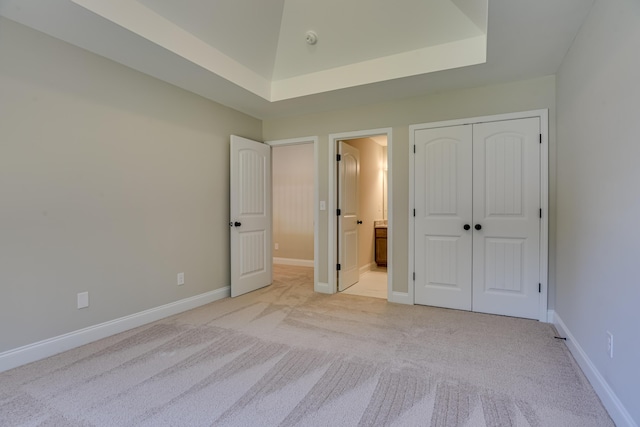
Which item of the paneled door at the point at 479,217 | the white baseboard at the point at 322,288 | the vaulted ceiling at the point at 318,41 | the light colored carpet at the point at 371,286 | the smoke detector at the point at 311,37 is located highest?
the smoke detector at the point at 311,37

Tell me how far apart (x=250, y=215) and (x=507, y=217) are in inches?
114

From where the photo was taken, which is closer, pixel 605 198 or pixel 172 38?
pixel 605 198

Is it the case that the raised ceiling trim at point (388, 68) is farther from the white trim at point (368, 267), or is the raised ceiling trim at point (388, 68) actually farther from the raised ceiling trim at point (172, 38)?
the white trim at point (368, 267)

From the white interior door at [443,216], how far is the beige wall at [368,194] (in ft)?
4.55

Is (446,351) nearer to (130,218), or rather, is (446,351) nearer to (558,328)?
(558,328)

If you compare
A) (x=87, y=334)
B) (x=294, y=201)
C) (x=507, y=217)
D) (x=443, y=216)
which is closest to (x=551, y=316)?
(x=507, y=217)

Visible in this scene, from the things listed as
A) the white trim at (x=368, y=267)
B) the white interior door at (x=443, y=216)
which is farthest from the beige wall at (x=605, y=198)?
the white trim at (x=368, y=267)

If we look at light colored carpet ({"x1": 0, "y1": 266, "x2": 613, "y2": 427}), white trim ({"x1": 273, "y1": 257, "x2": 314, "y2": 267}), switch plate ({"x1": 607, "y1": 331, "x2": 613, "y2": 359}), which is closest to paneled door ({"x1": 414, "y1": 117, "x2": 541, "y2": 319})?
light colored carpet ({"x1": 0, "y1": 266, "x2": 613, "y2": 427})

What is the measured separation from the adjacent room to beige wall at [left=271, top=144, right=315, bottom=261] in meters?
1.93

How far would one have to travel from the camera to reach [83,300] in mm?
2533

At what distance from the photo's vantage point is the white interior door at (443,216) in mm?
3311

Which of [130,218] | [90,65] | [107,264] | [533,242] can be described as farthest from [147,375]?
[533,242]

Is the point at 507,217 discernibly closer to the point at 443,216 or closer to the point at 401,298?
the point at 443,216

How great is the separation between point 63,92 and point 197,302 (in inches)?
88.9
